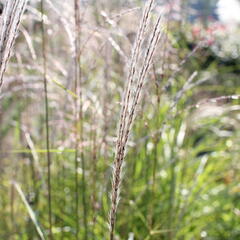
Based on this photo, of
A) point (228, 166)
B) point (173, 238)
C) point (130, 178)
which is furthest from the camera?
point (228, 166)

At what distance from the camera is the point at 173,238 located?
81.8 inches

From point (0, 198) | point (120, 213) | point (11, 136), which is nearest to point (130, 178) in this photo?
point (120, 213)

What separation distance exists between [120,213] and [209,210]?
72 centimetres

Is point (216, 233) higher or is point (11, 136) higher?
point (11, 136)

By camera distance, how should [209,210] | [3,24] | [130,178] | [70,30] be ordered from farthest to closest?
[209,210], [130,178], [70,30], [3,24]

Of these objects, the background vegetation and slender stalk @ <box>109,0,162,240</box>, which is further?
the background vegetation

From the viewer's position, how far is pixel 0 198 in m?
2.76

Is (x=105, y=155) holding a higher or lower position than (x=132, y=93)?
lower

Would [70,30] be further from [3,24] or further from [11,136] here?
[11,136]

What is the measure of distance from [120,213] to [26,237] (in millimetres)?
462

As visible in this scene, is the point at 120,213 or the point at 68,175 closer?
the point at 120,213

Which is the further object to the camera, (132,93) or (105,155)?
(105,155)

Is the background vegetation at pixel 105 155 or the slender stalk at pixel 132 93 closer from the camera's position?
the slender stalk at pixel 132 93

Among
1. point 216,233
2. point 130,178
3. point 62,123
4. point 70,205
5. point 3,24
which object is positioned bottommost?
point 216,233
